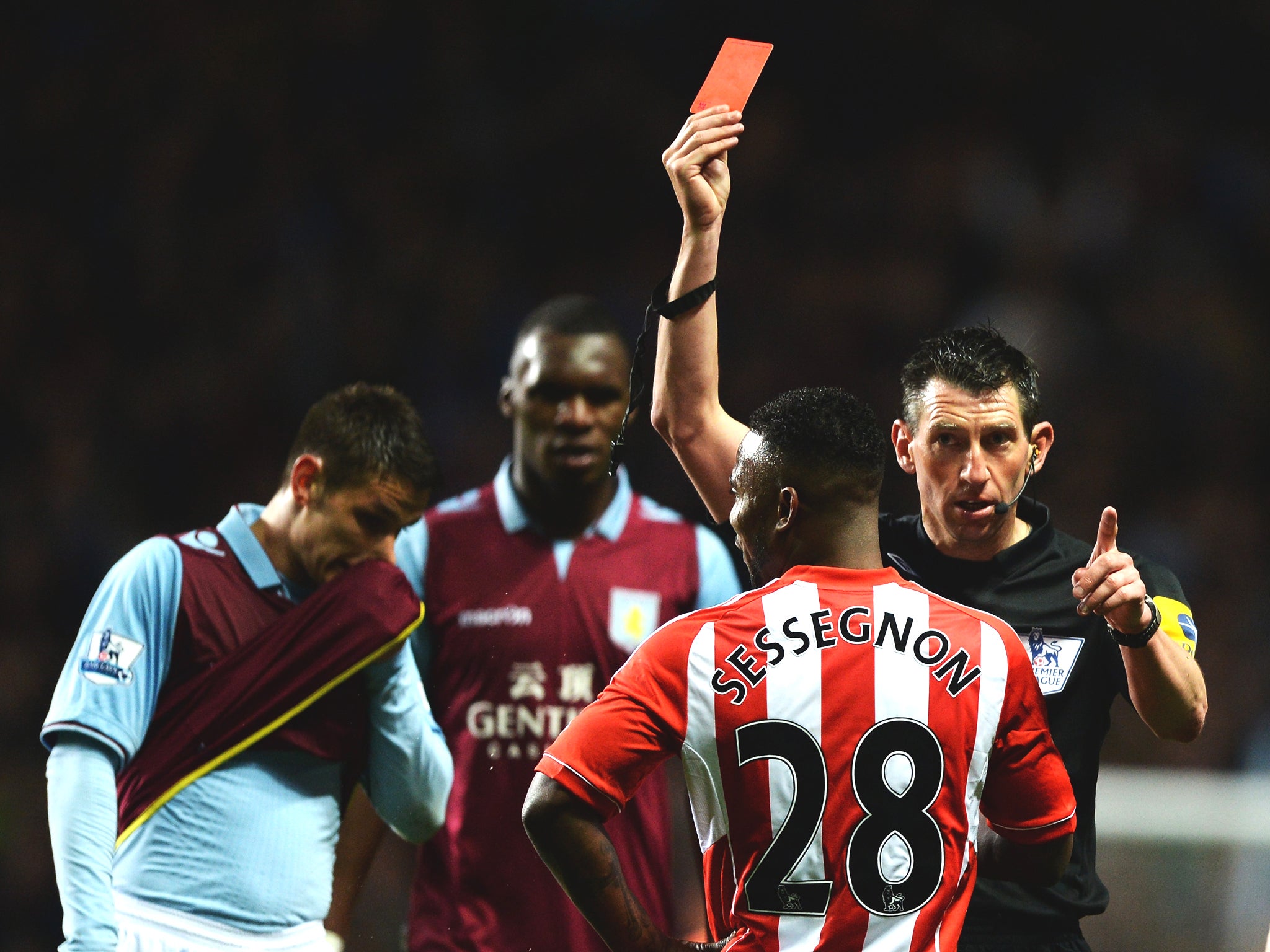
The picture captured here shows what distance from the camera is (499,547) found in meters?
3.93

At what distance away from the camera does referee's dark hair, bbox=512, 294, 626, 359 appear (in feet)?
13.2

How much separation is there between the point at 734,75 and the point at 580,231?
18.8ft

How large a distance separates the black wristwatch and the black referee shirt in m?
0.22

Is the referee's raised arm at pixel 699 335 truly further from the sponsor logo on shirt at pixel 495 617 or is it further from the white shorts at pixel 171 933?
the white shorts at pixel 171 933

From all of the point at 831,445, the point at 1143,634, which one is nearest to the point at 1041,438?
the point at 1143,634

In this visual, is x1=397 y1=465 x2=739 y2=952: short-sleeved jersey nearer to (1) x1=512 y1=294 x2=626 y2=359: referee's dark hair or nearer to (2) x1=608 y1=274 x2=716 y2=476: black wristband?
(1) x1=512 y1=294 x2=626 y2=359: referee's dark hair

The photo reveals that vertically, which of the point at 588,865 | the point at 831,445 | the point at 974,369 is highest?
the point at 974,369

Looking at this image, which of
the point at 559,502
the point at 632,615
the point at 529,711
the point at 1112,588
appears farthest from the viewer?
the point at 559,502

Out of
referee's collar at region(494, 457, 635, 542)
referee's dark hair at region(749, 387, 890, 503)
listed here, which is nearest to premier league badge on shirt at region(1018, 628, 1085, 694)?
referee's dark hair at region(749, 387, 890, 503)

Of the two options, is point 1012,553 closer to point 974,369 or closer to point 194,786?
point 974,369

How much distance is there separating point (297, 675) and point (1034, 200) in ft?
21.2

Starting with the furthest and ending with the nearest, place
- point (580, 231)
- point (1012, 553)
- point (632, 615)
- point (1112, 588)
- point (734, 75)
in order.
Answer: point (580, 231) → point (632, 615) → point (734, 75) → point (1012, 553) → point (1112, 588)

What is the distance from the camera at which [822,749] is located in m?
2.07

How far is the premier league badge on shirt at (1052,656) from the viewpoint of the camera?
254 centimetres
